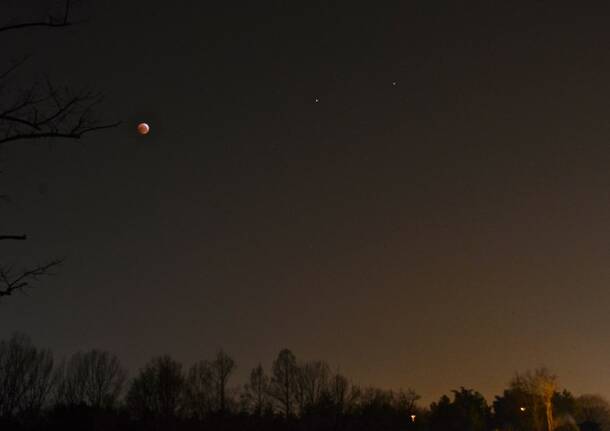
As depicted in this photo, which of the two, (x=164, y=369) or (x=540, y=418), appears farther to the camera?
Result: (x=540, y=418)

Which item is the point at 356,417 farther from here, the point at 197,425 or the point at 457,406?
the point at 457,406

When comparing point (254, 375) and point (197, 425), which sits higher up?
point (254, 375)

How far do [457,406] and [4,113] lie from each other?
95297 mm

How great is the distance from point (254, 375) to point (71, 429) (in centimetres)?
4214

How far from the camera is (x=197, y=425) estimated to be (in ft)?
122

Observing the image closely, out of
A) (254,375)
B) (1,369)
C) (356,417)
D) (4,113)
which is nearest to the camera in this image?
(4,113)

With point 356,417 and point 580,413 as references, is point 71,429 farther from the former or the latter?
point 580,413

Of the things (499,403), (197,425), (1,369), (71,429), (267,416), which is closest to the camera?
(197,425)

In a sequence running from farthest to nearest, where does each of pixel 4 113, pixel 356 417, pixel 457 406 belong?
pixel 457 406, pixel 356 417, pixel 4 113

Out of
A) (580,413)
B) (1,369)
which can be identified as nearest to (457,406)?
(580,413)

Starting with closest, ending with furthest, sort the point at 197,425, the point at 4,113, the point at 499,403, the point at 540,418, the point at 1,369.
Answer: the point at 4,113
the point at 197,425
the point at 1,369
the point at 540,418
the point at 499,403

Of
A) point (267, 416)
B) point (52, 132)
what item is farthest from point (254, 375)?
point (52, 132)

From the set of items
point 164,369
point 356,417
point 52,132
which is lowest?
point 356,417

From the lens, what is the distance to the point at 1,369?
232 ft
